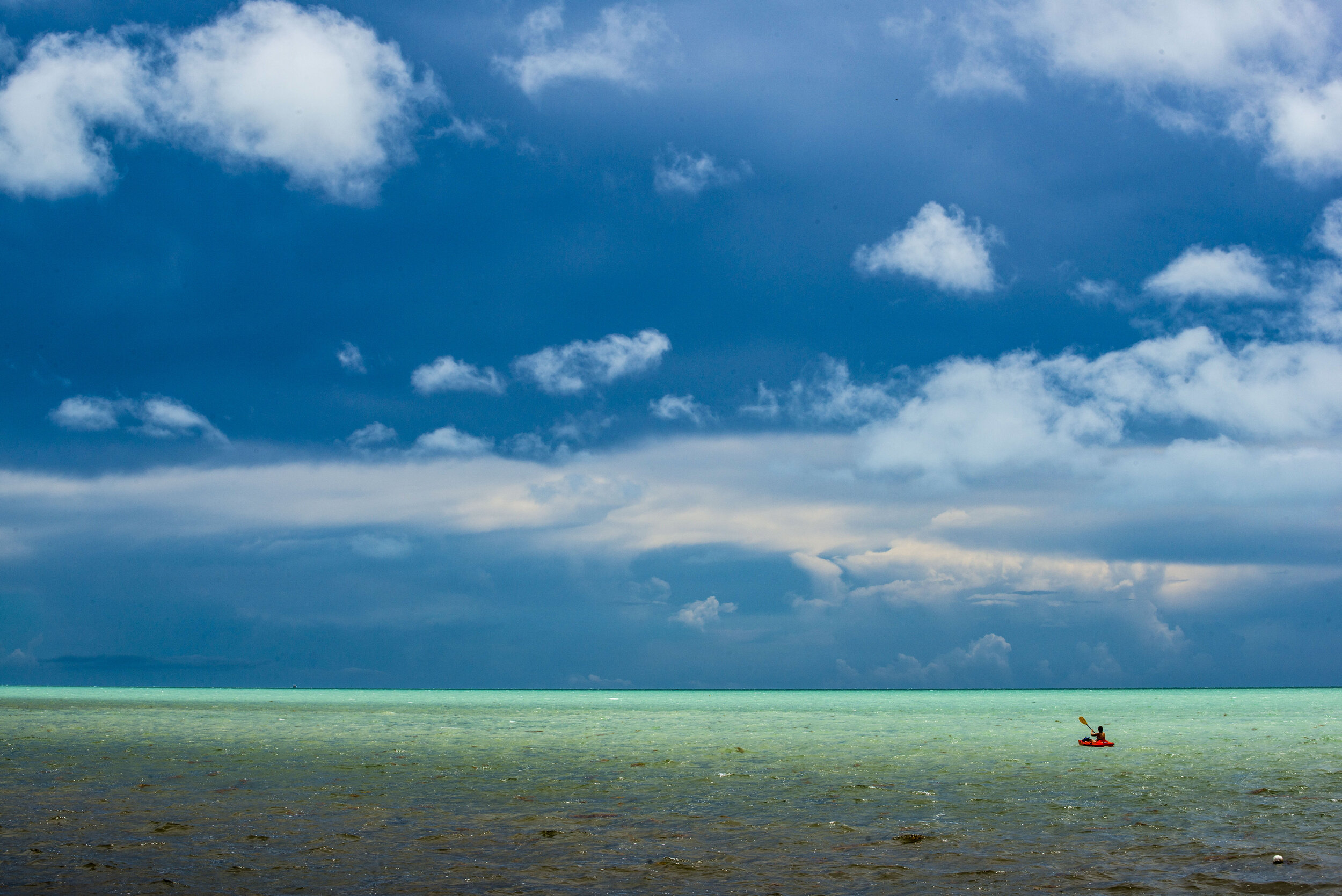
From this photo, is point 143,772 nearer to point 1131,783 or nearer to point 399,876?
point 399,876

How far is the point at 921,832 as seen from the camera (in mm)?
22875

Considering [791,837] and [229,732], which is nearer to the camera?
[791,837]

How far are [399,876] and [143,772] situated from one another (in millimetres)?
22809

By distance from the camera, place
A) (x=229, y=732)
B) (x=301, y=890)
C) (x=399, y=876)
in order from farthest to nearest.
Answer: (x=229, y=732)
(x=399, y=876)
(x=301, y=890)

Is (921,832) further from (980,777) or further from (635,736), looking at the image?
(635,736)

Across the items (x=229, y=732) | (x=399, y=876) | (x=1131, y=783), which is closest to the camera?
(x=399, y=876)

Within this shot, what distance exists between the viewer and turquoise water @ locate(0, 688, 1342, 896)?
59.5ft

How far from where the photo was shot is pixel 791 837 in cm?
2247

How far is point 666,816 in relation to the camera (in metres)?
25.8

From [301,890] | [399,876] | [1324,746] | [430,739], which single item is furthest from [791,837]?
[1324,746]

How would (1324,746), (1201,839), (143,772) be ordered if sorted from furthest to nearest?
(1324,746) → (143,772) → (1201,839)

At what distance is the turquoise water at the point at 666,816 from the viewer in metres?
18.1

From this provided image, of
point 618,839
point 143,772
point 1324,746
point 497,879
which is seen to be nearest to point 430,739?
point 143,772

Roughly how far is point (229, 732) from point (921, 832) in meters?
52.1
